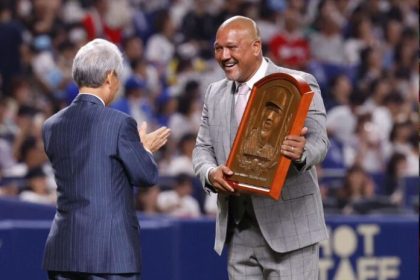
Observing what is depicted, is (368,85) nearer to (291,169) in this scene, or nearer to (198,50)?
(198,50)

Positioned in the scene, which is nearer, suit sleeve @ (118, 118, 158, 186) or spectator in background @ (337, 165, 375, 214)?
suit sleeve @ (118, 118, 158, 186)

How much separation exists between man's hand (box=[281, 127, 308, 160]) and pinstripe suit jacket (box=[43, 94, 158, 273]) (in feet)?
1.95

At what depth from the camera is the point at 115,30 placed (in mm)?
14305

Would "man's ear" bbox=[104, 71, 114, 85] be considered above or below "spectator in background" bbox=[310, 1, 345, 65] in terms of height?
below

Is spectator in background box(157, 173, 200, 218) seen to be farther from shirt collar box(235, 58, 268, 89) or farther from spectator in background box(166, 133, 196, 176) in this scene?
shirt collar box(235, 58, 268, 89)

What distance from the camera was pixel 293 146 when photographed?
521 centimetres

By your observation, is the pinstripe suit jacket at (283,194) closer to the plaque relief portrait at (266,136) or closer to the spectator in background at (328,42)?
the plaque relief portrait at (266,136)

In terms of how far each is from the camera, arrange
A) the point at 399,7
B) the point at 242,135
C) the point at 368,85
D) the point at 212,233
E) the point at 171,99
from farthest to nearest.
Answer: the point at 399,7 → the point at 368,85 → the point at 171,99 → the point at 212,233 → the point at 242,135

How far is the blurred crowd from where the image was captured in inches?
438

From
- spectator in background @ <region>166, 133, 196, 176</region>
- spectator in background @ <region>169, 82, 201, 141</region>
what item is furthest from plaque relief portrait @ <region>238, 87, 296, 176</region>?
spectator in background @ <region>169, 82, 201, 141</region>

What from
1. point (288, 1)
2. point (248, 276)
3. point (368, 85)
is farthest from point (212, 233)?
point (288, 1)

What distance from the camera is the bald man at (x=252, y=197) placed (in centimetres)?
548

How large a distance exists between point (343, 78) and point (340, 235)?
19.9 feet

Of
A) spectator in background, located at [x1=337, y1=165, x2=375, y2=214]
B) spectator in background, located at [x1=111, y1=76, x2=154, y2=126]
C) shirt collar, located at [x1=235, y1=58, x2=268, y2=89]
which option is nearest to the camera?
shirt collar, located at [x1=235, y1=58, x2=268, y2=89]
